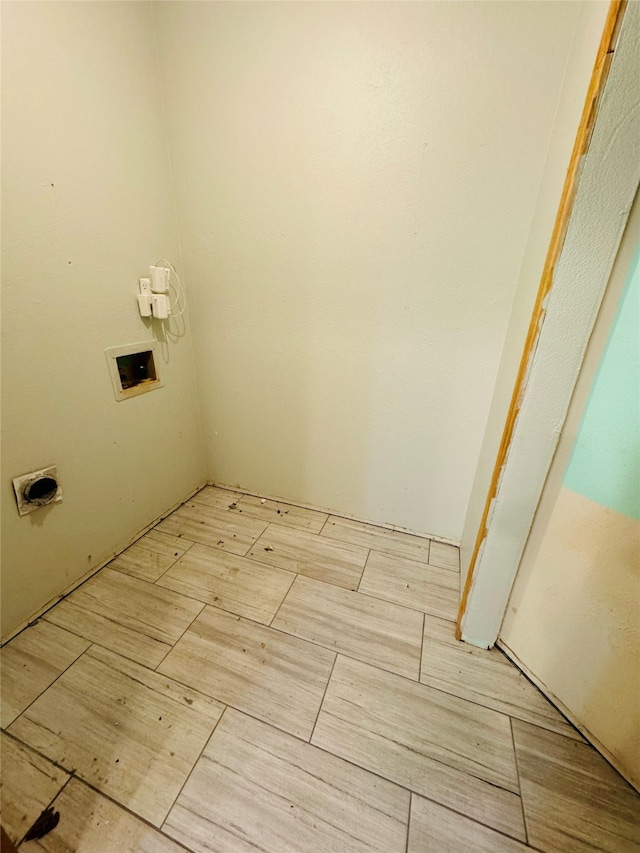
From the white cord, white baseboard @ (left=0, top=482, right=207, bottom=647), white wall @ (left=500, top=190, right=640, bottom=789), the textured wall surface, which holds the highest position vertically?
the white cord

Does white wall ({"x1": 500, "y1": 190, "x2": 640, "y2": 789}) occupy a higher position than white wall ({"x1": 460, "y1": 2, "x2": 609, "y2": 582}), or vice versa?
white wall ({"x1": 460, "y1": 2, "x2": 609, "y2": 582})

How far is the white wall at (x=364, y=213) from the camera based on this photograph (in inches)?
40.9

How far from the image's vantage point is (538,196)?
3.46ft

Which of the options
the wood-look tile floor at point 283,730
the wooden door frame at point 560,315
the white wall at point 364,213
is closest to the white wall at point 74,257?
the white wall at point 364,213

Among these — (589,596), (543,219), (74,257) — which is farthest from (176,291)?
(589,596)

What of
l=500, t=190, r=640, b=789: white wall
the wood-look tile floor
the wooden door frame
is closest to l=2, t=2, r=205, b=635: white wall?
the wood-look tile floor

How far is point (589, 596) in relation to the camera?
0.85 m

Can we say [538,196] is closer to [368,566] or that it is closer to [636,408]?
[636,408]

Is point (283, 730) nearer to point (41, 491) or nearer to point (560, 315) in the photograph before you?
point (41, 491)

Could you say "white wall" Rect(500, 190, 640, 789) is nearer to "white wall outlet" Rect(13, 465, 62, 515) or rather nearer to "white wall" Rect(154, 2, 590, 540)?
"white wall" Rect(154, 2, 590, 540)

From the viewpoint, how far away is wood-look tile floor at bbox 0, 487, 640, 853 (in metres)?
0.73

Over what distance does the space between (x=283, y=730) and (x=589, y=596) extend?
3.05 ft

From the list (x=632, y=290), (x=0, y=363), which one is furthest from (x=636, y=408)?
(x=0, y=363)

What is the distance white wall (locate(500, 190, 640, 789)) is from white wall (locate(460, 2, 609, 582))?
19 centimetres
